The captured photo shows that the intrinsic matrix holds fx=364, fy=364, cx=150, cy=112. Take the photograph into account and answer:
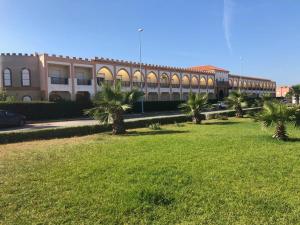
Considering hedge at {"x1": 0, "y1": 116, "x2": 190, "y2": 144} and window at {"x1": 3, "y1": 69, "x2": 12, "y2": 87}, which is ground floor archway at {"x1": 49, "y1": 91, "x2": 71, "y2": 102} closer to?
window at {"x1": 3, "y1": 69, "x2": 12, "y2": 87}

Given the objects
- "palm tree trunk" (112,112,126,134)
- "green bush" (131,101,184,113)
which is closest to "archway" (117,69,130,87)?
"green bush" (131,101,184,113)

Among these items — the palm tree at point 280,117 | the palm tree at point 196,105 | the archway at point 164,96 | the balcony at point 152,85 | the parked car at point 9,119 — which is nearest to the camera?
the palm tree at point 280,117

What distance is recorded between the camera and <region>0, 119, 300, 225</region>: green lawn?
6.03 meters

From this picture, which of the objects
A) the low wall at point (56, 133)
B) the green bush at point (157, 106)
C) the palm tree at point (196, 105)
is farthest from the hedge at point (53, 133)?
the green bush at point (157, 106)

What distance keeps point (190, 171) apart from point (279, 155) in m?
3.65

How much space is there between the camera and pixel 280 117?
1494cm

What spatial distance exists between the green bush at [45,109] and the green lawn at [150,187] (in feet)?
72.1

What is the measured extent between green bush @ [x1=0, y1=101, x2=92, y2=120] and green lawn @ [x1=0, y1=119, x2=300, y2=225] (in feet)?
72.1

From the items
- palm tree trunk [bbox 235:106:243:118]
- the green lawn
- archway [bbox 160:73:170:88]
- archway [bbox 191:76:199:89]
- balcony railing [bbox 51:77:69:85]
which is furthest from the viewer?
archway [bbox 191:76:199:89]

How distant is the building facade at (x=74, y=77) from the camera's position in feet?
129

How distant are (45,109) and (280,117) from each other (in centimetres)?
2482

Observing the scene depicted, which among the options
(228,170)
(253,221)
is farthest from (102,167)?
(253,221)

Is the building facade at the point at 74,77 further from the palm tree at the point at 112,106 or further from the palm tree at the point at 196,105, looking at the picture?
the palm tree at the point at 112,106

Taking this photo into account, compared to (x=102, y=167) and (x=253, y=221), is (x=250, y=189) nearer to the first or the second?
(x=253, y=221)
